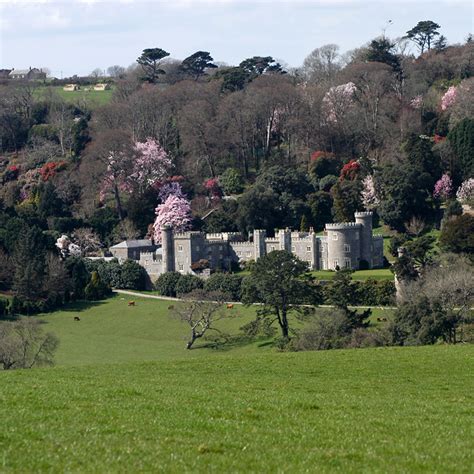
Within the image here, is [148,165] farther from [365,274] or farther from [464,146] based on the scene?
[365,274]

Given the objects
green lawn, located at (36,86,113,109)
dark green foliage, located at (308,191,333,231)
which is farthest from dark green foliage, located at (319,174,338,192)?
green lawn, located at (36,86,113,109)

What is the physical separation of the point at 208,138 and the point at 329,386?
214 feet

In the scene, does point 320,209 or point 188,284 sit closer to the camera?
point 188,284

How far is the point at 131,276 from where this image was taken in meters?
70.1

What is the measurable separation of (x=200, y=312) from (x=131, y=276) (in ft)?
45.8

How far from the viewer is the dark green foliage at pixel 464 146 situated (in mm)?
73875

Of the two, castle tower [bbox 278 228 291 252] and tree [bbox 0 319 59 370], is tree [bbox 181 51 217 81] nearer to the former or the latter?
castle tower [bbox 278 228 291 252]

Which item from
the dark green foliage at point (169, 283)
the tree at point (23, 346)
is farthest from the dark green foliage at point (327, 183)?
the tree at point (23, 346)

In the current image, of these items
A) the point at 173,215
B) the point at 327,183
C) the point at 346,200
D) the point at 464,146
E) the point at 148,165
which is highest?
the point at 464,146

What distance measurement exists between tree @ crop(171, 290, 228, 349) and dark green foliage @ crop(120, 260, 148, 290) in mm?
11163

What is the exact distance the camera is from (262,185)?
75.1 meters

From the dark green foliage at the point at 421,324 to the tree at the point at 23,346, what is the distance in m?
13.1

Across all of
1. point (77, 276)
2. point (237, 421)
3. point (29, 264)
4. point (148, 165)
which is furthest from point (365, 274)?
point (237, 421)

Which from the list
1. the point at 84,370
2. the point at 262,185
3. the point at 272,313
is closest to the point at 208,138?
the point at 262,185
